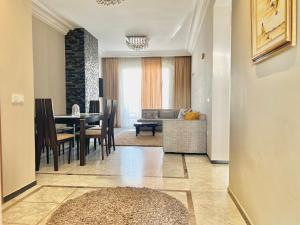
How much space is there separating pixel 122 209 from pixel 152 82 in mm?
7494

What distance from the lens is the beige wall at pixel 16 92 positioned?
8.14 feet

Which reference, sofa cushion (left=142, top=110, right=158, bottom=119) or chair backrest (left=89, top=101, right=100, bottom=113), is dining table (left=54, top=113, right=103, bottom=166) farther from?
sofa cushion (left=142, top=110, right=158, bottom=119)

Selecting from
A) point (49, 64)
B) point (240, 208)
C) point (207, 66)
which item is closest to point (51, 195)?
point (240, 208)

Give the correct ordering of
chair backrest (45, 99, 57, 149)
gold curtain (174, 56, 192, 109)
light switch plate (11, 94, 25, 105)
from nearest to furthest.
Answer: light switch plate (11, 94, 25, 105) < chair backrest (45, 99, 57, 149) < gold curtain (174, 56, 192, 109)

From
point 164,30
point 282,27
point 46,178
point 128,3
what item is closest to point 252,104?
point 282,27

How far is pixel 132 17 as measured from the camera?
539 centimetres

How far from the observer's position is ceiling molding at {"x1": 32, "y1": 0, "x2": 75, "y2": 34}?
182 inches

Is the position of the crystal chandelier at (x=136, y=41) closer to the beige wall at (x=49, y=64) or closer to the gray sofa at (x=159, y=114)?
the beige wall at (x=49, y=64)

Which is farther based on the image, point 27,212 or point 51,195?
point 51,195

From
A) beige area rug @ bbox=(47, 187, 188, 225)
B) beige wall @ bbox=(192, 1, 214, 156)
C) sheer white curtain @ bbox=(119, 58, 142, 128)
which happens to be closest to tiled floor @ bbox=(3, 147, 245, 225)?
beige area rug @ bbox=(47, 187, 188, 225)

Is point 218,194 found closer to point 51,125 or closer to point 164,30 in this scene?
point 51,125

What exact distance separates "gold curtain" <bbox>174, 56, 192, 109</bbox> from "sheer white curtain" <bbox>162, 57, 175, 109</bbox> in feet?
0.52

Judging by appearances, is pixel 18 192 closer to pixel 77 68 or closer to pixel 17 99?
pixel 17 99

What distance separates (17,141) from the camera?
269cm
